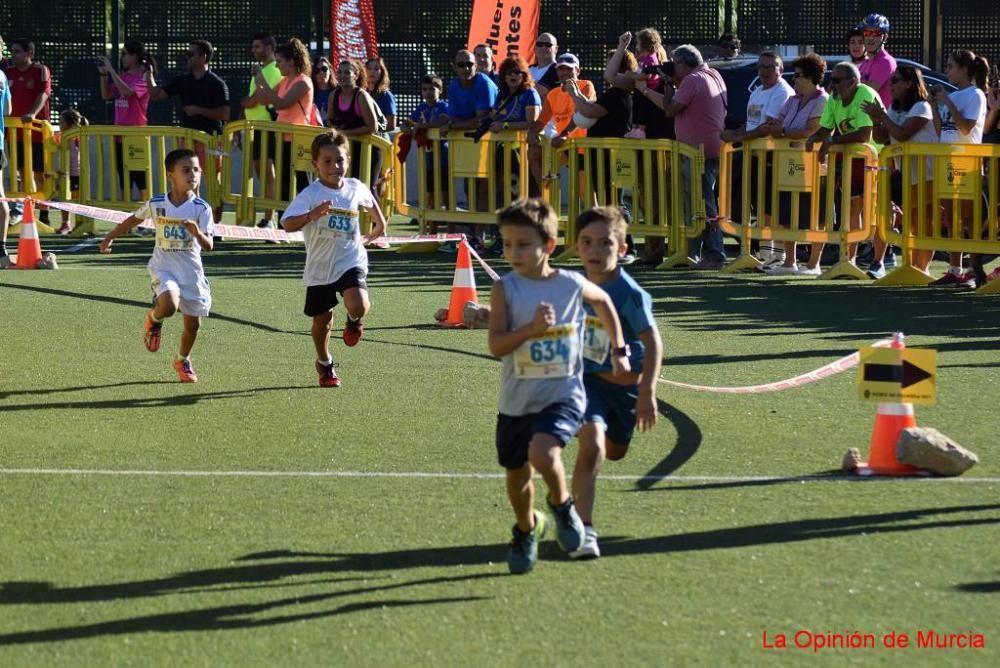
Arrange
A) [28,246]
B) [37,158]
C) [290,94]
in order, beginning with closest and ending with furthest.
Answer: [28,246] → [290,94] → [37,158]

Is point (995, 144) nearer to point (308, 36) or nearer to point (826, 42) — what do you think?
point (826, 42)

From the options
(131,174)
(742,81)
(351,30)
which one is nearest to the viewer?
(742,81)

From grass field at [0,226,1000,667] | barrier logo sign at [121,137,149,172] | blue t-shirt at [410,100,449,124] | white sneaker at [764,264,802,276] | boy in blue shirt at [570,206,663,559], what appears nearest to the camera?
grass field at [0,226,1000,667]

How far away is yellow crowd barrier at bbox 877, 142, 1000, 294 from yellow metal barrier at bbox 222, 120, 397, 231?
6.36m

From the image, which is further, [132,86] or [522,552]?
[132,86]

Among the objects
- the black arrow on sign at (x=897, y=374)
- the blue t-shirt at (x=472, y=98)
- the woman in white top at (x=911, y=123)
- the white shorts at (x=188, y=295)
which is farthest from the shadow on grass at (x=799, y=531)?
the blue t-shirt at (x=472, y=98)

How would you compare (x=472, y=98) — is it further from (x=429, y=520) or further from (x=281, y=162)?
(x=429, y=520)

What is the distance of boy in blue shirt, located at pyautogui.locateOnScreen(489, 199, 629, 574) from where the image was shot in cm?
636

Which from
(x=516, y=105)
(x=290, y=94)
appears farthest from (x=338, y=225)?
(x=290, y=94)

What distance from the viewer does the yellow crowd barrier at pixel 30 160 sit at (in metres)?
22.3

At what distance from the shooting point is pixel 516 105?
1959 centimetres

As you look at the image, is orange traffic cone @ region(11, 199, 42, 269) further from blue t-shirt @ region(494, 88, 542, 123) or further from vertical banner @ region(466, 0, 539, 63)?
vertical banner @ region(466, 0, 539, 63)

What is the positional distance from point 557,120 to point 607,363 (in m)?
13.1

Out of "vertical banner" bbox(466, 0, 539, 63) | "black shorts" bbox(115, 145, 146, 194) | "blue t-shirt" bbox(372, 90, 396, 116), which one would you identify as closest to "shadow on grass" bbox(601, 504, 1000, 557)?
"blue t-shirt" bbox(372, 90, 396, 116)
